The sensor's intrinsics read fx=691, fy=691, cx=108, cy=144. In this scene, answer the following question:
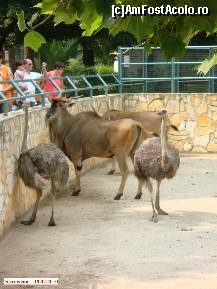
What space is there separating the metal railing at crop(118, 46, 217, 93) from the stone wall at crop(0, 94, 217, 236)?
441 millimetres

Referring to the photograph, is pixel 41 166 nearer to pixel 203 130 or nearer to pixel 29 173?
pixel 29 173

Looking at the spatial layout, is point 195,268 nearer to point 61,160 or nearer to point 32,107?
point 61,160

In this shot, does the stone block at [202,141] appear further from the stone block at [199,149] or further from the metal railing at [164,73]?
the metal railing at [164,73]

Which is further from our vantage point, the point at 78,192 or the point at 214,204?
the point at 78,192

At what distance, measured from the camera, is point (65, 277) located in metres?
5.77

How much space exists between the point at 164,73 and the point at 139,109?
3.47 feet

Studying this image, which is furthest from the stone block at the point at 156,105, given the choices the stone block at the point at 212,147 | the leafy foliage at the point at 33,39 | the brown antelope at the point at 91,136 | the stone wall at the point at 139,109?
the leafy foliage at the point at 33,39

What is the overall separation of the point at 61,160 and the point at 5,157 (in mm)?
622

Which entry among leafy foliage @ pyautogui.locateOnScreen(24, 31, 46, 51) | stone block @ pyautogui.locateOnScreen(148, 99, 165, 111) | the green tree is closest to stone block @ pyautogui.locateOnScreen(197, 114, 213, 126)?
stone block @ pyautogui.locateOnScreen(148, 99, 165, 111)

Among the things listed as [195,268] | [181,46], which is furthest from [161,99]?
[181,46]

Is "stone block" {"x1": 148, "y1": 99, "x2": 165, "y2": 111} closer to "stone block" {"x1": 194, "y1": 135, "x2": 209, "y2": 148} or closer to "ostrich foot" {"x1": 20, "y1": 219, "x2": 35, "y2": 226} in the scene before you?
"stone block" {"x1": 194, "y1": 135, "x2": 209, "y2": 148}

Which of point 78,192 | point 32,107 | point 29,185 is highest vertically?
point 32,107

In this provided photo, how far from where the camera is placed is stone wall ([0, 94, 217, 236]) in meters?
7.94

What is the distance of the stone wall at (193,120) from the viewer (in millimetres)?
14891
